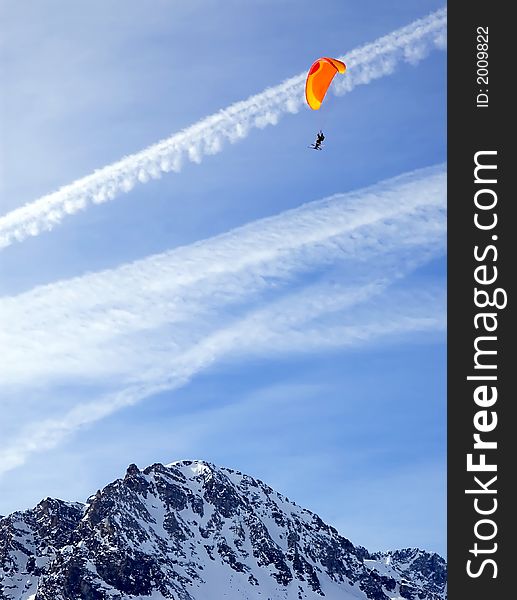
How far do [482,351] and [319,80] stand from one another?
3970 cm

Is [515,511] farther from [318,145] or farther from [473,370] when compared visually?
[318,145]

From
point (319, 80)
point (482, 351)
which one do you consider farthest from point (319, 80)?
point (482, 351)

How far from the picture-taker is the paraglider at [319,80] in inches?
2803

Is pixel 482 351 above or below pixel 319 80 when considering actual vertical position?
below

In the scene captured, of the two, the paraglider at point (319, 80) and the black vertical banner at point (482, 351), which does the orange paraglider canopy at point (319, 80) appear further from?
the black vertical banner at point (482, 351)

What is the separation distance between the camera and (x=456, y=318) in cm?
3731

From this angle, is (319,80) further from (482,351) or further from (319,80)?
(482,351)

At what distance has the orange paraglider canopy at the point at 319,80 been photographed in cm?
7121

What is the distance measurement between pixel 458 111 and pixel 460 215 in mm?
4731

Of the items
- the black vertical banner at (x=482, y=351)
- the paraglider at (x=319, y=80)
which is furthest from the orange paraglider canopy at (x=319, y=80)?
the black vertical banner at (x=482, y=351)

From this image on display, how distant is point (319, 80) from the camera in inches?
2820

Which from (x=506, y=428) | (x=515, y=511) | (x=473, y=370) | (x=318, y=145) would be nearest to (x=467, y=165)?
(x=473, y=370)

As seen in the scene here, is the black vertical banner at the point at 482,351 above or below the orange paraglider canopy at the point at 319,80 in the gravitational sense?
below

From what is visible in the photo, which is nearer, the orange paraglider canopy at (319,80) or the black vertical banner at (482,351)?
the black vertical banner at (482,351)
